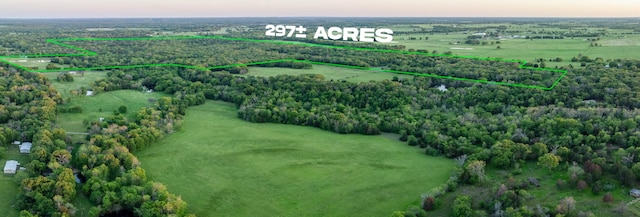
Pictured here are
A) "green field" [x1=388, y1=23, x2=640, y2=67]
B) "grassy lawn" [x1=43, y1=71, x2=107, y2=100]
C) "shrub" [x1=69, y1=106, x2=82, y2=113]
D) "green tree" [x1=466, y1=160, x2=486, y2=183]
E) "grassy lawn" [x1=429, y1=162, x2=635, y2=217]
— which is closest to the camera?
"grassy lawn" [x1=429, y1=162, x2=635, y2=217]

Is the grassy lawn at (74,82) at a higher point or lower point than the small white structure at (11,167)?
higher

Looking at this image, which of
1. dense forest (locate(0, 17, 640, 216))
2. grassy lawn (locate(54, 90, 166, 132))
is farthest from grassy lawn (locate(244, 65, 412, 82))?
grassy lawn (locate(54, 90, 166, 132))

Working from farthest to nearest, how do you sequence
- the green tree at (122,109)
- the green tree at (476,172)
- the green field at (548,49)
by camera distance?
the green field at (548,49)
the green tree at (122,109)
the green tree at (476,172)

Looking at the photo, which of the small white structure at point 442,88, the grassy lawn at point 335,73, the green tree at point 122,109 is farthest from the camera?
the grassy lawn at point 335,73

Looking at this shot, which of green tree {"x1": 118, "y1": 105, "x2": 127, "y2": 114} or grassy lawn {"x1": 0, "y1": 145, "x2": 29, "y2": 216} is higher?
green tree {"x1": 118, "y1": 105, "x2": 127, "y2": 114}

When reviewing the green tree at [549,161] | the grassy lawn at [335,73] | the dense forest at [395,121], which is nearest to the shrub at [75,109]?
the dense forest at [395,121]

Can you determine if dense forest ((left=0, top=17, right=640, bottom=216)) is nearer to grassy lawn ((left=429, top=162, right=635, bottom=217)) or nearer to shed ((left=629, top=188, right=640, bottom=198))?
grassy lawn ((left=429, top=162, right=635, bottom=217))

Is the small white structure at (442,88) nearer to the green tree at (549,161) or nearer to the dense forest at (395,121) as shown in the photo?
the dense forest at (395,121)

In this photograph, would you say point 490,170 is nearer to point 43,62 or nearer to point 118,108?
point 118,108
